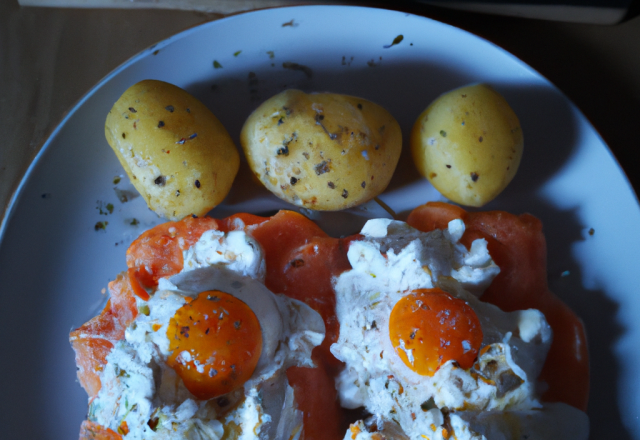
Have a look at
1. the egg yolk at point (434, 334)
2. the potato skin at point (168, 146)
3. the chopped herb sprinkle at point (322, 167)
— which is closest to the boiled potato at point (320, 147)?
the chopped herb sprinkle at point (322, 167)

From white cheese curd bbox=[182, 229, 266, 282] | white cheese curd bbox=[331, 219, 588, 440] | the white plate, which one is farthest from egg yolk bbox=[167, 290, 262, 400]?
the white plate

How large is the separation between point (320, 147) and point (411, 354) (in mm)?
507

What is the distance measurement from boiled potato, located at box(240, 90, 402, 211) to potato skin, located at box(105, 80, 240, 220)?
110 millimetres

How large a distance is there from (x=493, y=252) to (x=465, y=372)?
39cm

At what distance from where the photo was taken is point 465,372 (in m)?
0.83

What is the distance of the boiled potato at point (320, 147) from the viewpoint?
3.32 feet

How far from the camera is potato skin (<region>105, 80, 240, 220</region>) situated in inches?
39.4

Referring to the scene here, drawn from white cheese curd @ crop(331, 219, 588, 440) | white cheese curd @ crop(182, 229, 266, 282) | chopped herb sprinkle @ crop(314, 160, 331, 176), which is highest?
chopped herb sprinkle @ crop(314, 160, 331, 176)

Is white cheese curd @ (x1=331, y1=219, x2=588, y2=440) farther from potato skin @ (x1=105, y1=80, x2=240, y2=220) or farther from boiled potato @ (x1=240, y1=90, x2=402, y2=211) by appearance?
potato skin @ (x1=105, y1=80, x2=240, y2=220)

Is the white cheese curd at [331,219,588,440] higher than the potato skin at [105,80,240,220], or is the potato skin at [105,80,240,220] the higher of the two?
the potato skin at [105,80,240,220]

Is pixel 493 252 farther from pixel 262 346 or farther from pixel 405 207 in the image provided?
pixel 262 346

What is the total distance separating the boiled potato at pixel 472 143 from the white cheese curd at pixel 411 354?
0.12m

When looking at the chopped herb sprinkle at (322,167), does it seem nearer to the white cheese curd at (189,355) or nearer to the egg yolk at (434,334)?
the white cheese curd at (189,355)

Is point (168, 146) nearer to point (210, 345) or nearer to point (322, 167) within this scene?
point (322, 167)
